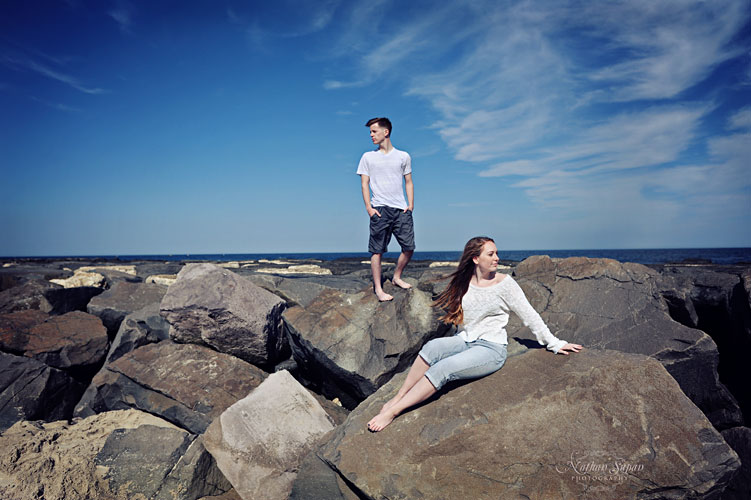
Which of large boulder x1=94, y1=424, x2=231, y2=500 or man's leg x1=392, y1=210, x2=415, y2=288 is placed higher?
man's leg x1=392, y1=210, x2=415, y2=288

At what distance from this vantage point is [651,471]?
9.25 feet

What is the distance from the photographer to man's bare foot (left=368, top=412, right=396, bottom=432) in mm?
3406

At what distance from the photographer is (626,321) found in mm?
4941

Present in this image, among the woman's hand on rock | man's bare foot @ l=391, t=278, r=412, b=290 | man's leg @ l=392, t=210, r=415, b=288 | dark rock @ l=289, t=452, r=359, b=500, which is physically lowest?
dark rock @ l=289, t=452, r=359, b=500

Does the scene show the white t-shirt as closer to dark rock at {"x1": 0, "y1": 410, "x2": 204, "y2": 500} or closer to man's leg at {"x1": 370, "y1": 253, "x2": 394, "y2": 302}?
man's leg at {"x1": 370, "y1": 253, "x2": 394, "y2": 302}

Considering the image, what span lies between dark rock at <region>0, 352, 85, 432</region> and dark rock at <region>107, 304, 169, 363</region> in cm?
65

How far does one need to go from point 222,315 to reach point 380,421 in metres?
3.02

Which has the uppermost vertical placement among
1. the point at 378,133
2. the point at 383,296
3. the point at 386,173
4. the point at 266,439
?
the point at 378,133

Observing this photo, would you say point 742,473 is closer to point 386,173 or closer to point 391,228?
point 391,228

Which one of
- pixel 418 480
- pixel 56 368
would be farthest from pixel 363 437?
pixel 56 368

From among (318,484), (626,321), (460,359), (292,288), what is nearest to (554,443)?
(460,359)

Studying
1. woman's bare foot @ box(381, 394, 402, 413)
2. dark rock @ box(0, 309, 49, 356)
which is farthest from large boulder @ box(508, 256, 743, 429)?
dark rock @ box(0, 309, 49, 356)

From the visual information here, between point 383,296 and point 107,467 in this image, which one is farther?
point 383,296

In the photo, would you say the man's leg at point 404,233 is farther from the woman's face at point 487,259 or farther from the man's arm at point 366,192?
the woman's face at point 487,259
